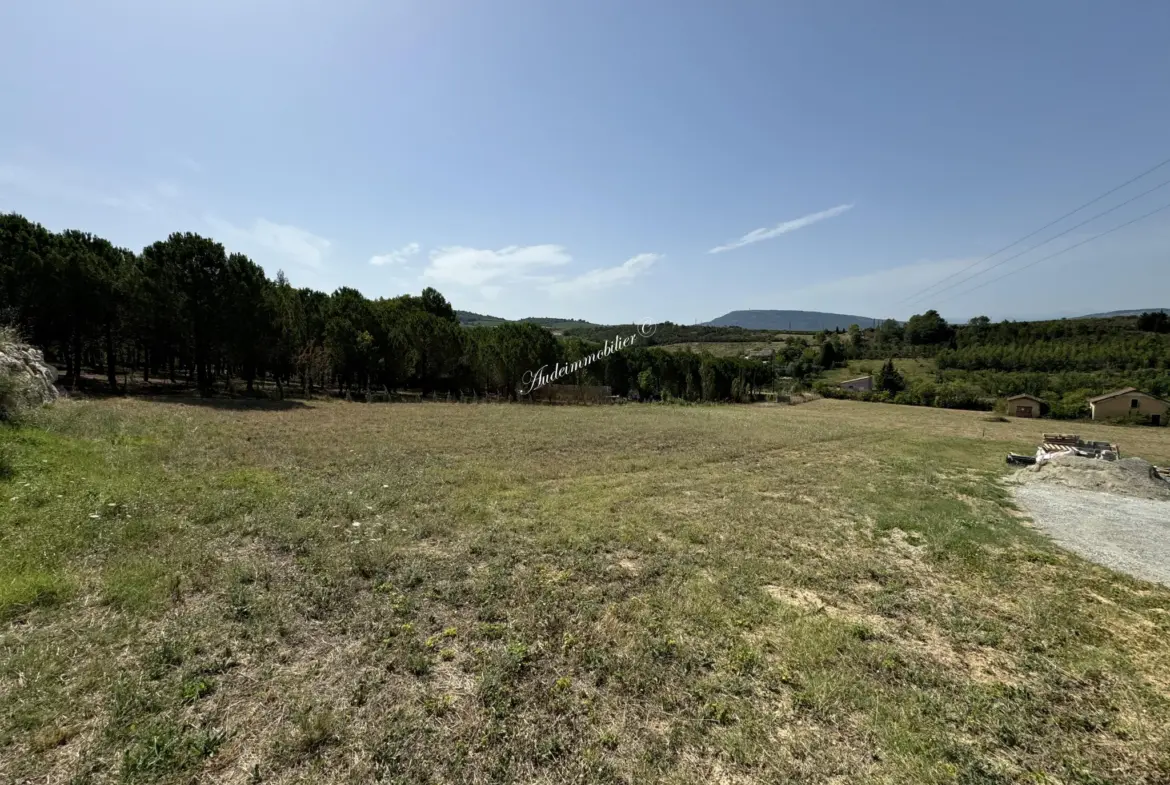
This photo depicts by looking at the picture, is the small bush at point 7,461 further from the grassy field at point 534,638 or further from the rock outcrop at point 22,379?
the rock outcrop at point 22,379

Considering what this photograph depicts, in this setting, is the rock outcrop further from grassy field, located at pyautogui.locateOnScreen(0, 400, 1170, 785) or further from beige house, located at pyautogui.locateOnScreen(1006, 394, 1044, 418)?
beige house, located at pyautogui.locateOnScreen(1006, 394, 1044, 418)

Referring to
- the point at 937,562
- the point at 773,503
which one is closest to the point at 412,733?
the point at 937,562

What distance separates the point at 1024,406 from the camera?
1892 inches

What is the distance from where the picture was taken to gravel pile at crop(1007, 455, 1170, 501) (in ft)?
40.5

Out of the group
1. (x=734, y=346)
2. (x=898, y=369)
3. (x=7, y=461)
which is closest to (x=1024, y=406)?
(x=898, y=369)

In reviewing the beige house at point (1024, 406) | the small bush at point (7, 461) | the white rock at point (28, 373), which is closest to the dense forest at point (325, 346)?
the beige house at point (1024, 406)

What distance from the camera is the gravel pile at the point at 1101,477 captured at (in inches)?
486

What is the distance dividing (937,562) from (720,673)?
5.39 meters

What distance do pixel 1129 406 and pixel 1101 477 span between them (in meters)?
49.1

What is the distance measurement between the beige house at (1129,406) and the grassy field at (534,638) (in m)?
54.7

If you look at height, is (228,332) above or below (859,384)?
above

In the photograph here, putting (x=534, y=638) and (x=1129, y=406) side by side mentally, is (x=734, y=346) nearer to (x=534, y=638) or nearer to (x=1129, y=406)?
(x=1129, y=406)

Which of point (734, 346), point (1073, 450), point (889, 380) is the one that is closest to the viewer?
point (1073, 450)

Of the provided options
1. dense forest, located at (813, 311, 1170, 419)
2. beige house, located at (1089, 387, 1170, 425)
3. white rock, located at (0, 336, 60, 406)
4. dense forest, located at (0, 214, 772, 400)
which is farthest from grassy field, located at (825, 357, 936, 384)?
white rock, located at (0, 336, 60, 406)
